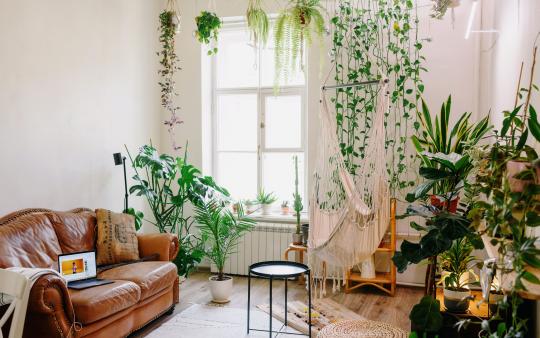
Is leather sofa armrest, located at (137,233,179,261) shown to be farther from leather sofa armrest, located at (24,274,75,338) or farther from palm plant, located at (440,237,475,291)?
palm plant, located at (440,237,475,291)

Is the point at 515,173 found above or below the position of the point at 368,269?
above

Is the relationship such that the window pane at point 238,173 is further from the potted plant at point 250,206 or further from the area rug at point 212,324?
the area rug at point 212,324

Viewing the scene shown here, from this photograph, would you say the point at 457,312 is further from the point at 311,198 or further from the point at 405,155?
the point at 405,155

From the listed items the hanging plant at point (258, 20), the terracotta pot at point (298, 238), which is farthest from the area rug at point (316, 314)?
the hanging plant at point (258, 20)

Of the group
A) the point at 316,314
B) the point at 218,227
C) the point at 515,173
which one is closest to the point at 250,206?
the point at 218,227

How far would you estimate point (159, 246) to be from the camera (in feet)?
12.6

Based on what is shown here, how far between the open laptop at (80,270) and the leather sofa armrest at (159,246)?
59 centimetres

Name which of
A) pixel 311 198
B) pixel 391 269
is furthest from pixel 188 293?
pixel 391 269

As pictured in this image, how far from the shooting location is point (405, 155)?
4.45 metres

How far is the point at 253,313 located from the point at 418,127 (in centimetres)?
205

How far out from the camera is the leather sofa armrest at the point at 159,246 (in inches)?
151

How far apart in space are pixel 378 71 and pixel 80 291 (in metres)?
3.00

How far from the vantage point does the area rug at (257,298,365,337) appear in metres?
3.52

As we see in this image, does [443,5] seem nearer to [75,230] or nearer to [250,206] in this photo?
[250,206]
